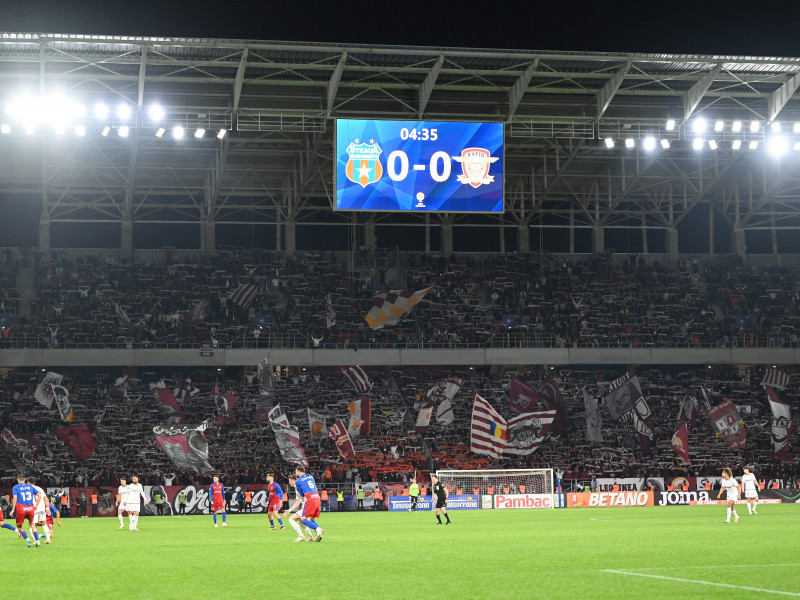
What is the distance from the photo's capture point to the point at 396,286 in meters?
60.1

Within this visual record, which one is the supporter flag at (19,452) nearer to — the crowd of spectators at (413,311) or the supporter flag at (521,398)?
the crowd of spectators at (413,311)

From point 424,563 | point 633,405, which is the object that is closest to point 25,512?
point 424,563

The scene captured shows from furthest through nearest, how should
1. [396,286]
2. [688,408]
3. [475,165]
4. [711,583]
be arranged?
[396,286] < [688,408] < [475,165] < [711,583]

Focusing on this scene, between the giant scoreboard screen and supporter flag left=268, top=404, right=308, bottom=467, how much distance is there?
41.5 feet

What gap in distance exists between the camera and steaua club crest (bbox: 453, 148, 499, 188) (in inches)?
1521

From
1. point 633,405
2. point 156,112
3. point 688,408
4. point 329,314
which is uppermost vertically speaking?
point 156,112

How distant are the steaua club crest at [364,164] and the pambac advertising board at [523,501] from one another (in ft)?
58.8

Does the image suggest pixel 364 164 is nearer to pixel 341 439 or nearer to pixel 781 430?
pixel 341 439

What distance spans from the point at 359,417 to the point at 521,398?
27.3 feet

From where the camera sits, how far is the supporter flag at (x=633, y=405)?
50844 millimetres

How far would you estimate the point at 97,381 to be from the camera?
180 ft

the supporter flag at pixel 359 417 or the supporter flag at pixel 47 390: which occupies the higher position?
the supporter flag at pixel 47 390

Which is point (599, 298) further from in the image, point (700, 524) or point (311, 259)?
point (700, 524)

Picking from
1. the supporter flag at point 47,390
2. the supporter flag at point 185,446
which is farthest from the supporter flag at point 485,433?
the supporter flag at point 47,390
